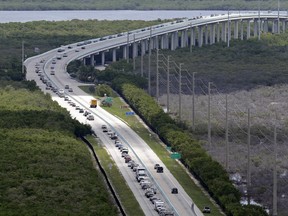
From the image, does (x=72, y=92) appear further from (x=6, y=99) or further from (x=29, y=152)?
(x=29, y=152)

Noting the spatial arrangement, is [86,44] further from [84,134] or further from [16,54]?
[84,134]

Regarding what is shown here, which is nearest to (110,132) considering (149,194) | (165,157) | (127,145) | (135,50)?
(127,145)

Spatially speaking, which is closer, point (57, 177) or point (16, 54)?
point (57, 177)

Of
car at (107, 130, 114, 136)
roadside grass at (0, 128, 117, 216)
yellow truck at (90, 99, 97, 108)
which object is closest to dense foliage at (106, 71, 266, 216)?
yellow truck at (90, 99, 97, 108)

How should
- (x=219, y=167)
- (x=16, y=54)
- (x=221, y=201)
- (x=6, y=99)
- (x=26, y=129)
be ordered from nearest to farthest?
(x=221, y=201) → (x=219, y=167) → (x=26, y=129) → (x=6, y=99) → (x=16, y=54)

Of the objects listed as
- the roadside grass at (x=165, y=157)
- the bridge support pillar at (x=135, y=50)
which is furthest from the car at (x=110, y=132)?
the bridge support pillar at (x=135, y=50)

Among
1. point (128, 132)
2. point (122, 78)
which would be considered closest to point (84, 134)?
point (128, 132)


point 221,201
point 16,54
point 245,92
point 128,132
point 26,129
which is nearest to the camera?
point 221,201
